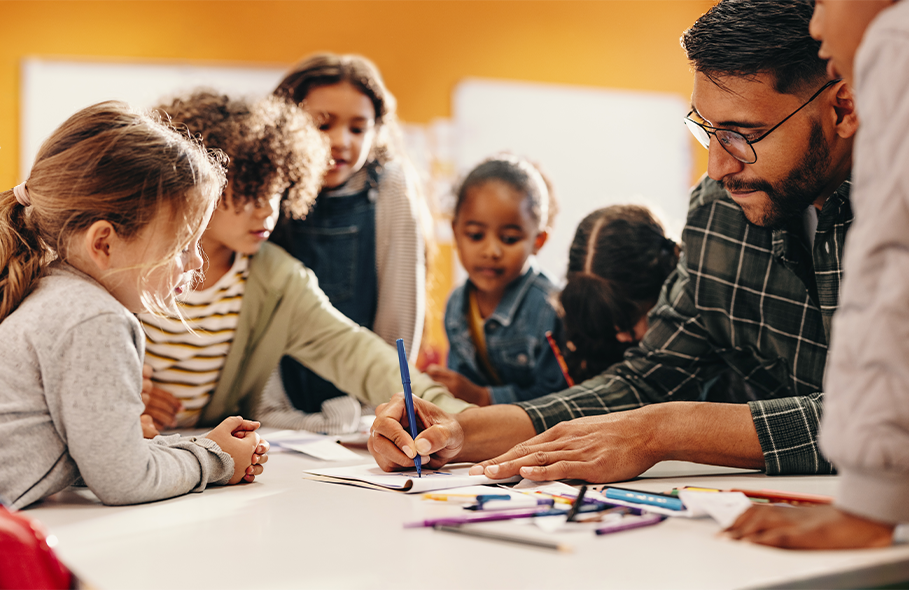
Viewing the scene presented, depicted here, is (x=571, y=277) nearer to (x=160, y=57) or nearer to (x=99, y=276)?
(x=99, y=276)

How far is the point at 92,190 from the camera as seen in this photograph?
36.8 inches

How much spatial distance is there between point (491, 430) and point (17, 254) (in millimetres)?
695

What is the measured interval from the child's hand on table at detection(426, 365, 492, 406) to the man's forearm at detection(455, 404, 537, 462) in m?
0.61

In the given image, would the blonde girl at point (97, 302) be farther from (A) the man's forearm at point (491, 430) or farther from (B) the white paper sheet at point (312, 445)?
(A) the man's forearm at point (491, 430)

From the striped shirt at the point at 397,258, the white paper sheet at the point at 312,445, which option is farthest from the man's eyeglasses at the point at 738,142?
the striped shirt at the point at 397,258

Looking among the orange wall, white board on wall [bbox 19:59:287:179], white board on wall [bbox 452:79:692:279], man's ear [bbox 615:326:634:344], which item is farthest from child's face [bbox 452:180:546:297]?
white board on wall [bbox 452:79:692:279]

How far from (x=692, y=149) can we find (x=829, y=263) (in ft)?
13.0

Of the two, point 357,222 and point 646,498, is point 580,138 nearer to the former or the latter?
point 357,222

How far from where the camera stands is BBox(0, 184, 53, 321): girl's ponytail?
92 centimetres

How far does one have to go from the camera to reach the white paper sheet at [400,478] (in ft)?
3.18

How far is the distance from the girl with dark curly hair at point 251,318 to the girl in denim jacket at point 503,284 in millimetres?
475

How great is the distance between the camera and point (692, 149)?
16.2 feet

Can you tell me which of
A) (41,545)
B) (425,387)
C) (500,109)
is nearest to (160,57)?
(500,109)

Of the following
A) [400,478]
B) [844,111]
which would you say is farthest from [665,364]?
[400,478]
